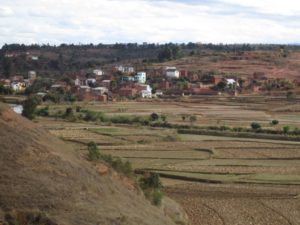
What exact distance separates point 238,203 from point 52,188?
993 centimetres

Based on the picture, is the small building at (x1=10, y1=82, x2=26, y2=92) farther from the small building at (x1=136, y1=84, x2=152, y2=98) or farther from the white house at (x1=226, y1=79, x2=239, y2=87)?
the white house at (x1=226, y1=79, x2=239, y2=87)

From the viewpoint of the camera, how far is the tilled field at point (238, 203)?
70.9ft

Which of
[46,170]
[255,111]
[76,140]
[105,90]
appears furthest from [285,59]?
[46,170]

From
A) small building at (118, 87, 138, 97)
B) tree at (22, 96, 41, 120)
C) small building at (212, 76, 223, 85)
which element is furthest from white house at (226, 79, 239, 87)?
tree at (22, 96, 41, 120)

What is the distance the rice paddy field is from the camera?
75.7 ft

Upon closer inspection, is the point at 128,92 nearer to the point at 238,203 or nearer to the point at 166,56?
the point at 166,56

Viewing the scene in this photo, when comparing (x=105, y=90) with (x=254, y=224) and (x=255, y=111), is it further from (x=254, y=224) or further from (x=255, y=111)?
(x=254, y=224)

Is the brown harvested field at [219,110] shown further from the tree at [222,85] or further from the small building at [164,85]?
the small building at [164,85]

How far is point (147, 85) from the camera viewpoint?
91.1 meters

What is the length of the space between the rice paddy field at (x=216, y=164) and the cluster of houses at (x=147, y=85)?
25.9 m

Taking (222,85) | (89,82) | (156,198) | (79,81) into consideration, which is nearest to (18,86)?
(79,81)

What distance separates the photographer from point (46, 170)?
1681 centimetres

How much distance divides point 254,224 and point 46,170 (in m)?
7.42

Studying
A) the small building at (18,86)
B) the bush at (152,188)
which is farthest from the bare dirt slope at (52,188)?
the small building at (18,86)
